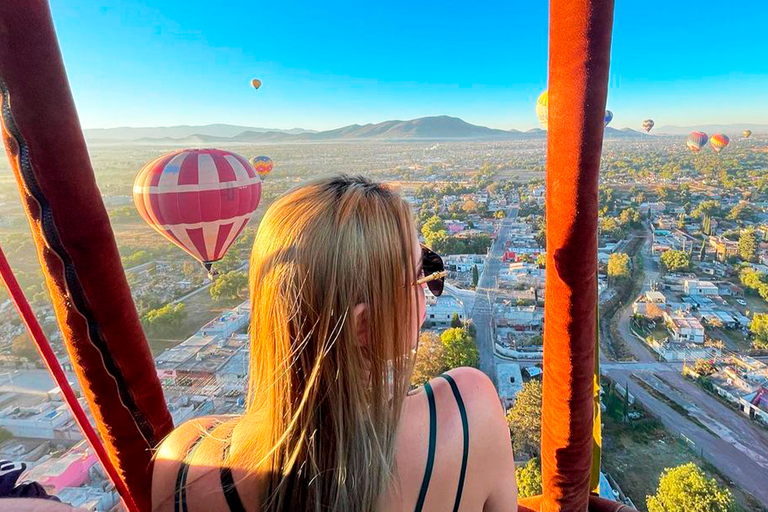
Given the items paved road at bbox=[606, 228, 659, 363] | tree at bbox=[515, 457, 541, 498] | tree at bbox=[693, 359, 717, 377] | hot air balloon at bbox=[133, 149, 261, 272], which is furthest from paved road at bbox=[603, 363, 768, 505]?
hot air balloon at bbox=[133, 149, 261, 272]

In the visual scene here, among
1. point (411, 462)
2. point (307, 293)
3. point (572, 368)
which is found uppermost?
point (307, 293)

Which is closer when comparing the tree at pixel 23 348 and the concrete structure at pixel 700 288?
the tree at pixel 23 348

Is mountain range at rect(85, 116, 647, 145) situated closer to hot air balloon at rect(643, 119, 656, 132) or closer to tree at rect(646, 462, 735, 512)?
hot air balloon at rect(643, 119, 656, 132)

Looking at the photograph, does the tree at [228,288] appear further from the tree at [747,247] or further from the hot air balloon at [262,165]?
the tree at [747,247]

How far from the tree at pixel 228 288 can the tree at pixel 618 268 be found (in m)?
6.77

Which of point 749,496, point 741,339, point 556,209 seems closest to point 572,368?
point 556,209

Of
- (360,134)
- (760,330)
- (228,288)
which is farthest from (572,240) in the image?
(360,134)

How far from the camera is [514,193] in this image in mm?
16297

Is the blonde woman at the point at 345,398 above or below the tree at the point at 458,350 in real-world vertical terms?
above

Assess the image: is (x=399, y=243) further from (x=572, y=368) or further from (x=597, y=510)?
(x=597, y=510)

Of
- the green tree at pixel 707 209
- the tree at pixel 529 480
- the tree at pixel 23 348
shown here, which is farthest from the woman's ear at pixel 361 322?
the green tree at pixel 707 209

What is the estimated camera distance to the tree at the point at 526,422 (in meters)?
3.62

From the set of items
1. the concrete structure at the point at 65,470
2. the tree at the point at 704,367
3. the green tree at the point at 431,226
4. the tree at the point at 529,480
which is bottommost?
the tree at the point at 704,367

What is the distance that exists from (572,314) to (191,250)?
3670 millimetres
